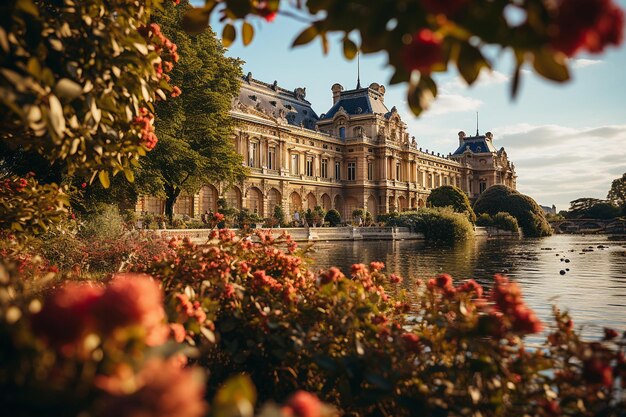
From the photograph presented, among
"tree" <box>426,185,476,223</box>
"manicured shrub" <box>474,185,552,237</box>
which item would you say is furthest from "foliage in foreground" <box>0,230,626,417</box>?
"manicured shrub" <box>474,185,552,237</box>

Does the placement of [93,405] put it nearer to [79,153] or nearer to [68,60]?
[68,60]

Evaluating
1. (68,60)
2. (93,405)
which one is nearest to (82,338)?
(93,405)

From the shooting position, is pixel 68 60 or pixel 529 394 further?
pixel 68 60

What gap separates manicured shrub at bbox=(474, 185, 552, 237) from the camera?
49156 millimetres

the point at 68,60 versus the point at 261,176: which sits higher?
the point at 261,176

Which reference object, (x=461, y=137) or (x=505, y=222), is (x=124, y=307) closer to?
(x=505, y=222)

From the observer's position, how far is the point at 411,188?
188ft

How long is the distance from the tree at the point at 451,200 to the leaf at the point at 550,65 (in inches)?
1747

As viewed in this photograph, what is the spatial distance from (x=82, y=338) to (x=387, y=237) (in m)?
33.1

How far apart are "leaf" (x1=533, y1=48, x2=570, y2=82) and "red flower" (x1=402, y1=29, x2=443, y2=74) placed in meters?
0.25

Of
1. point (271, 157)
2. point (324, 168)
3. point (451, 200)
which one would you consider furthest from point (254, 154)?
point (451, 200)

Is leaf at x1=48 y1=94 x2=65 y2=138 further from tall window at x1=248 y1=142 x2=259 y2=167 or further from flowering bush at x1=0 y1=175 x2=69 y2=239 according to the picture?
tall window at x1=248 y1=142 x2=259 y2=167

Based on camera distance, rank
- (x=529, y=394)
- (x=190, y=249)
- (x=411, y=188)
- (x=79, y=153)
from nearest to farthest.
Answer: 1. (x=529, y=394)
2. (x=79, y=153)
3. (x=190, y=249)
4. (x=411, y=188)

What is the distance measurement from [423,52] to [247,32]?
1.13 meters
